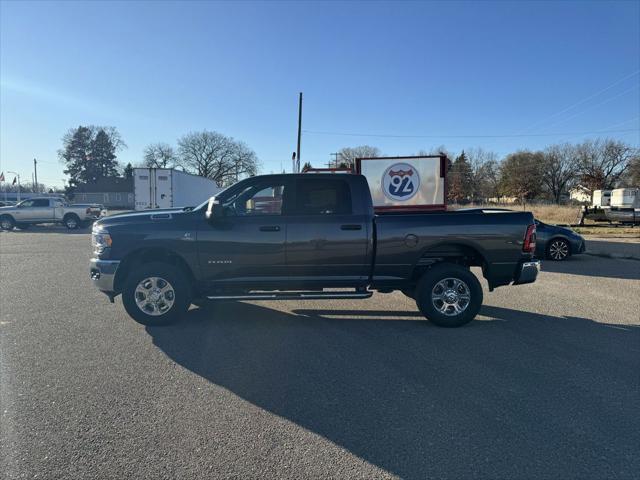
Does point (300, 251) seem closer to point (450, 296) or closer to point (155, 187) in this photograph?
point (450, 296)

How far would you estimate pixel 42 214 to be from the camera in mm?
23281

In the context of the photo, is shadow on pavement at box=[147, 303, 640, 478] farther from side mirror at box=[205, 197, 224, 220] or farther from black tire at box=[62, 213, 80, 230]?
black tire at box=[62, 213, 80, 230]

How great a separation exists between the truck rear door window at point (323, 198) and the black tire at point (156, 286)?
6.24ft

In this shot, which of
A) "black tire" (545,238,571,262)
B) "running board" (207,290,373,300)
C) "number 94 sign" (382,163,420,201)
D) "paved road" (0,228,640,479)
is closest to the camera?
"paved road" (0,228,640,479)

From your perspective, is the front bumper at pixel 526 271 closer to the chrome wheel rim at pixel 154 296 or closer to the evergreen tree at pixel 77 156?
the chrome wheel rim at pixel 154 296

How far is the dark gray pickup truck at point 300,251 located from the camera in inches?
209

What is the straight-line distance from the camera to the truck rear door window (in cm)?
545

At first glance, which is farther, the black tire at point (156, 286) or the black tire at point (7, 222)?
the black tire at point (7, 222)

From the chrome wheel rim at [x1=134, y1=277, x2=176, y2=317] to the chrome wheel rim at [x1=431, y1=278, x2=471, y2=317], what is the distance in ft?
12.0

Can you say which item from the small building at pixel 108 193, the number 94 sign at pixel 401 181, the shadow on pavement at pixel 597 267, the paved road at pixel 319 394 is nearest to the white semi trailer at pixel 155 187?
the number 94 sign at pixel 401 181

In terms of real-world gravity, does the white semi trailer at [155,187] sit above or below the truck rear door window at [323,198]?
above

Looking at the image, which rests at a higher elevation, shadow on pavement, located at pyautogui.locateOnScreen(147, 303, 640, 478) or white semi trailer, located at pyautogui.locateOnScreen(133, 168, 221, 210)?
white semi trailer, located at pyautogui.locateOnScreen(133, 168, 221, 210)

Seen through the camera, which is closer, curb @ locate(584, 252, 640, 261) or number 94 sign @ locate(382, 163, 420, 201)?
curb @ locate(584, 252, 640, 261)

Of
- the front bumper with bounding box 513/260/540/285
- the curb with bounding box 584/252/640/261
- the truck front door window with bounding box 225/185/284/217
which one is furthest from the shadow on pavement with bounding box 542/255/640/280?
the truck front door window with bounding box 225/185/284/217
